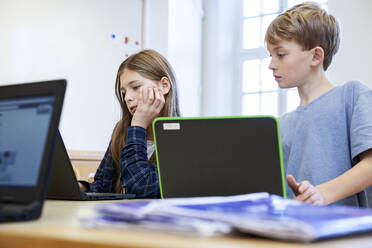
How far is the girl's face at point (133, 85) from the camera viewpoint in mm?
1543

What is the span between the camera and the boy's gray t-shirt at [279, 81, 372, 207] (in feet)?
4.09

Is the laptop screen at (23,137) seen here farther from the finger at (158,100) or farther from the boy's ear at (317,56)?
the boy's ear at (317,56)

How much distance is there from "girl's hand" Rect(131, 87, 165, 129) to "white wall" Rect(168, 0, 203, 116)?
1.78m

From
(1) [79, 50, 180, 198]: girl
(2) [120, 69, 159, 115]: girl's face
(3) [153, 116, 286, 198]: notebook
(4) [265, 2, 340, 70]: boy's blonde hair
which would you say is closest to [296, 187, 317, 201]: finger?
(3) [153, 116, 286, 198]: notebook

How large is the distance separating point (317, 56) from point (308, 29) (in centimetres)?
9

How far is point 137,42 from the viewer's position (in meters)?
3.33

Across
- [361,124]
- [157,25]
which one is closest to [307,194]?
[361,124]

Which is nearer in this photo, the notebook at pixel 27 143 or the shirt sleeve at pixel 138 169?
the notebook at pixel 27 143

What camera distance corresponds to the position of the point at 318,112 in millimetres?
1367

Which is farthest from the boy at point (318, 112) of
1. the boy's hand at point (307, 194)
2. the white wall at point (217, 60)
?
the white wall at point (217, 60)

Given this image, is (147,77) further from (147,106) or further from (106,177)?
(106,177)

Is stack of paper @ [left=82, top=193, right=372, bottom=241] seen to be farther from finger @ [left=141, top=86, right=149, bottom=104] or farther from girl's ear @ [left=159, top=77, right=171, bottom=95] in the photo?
girl's ear @ [left=159, top=77, right=171, bottom=95]

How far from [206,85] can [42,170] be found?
10.7 ft

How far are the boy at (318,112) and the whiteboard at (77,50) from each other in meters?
1.97
